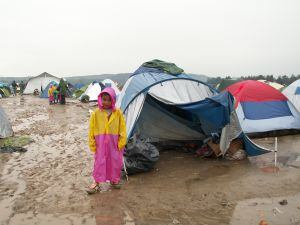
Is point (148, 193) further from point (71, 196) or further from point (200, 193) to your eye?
point (71, 196)

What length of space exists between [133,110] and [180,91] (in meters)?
1.43

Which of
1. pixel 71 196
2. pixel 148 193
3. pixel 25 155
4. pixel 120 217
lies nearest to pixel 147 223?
pixel 120 217

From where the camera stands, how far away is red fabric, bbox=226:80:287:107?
1002 centimetres

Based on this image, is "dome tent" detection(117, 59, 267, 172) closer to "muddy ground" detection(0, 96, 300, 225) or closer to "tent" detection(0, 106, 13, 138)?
"muddy ground" detection(0, 96, 300, 225)

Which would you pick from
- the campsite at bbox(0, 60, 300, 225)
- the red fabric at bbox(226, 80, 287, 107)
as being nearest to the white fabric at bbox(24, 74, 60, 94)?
the campsite at bbox(0, 60, 300, 225)

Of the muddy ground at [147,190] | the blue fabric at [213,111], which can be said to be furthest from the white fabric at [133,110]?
the muddy ground at [147,190]

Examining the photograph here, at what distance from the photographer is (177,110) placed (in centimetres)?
905

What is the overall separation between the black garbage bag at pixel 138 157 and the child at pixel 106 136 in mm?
916

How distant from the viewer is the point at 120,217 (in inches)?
190

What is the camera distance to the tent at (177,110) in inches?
293

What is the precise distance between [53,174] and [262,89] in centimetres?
663

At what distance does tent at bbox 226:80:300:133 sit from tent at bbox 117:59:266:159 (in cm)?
176

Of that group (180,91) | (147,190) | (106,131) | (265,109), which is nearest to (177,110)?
(180,91)

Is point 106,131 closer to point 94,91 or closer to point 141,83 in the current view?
point 141,83
